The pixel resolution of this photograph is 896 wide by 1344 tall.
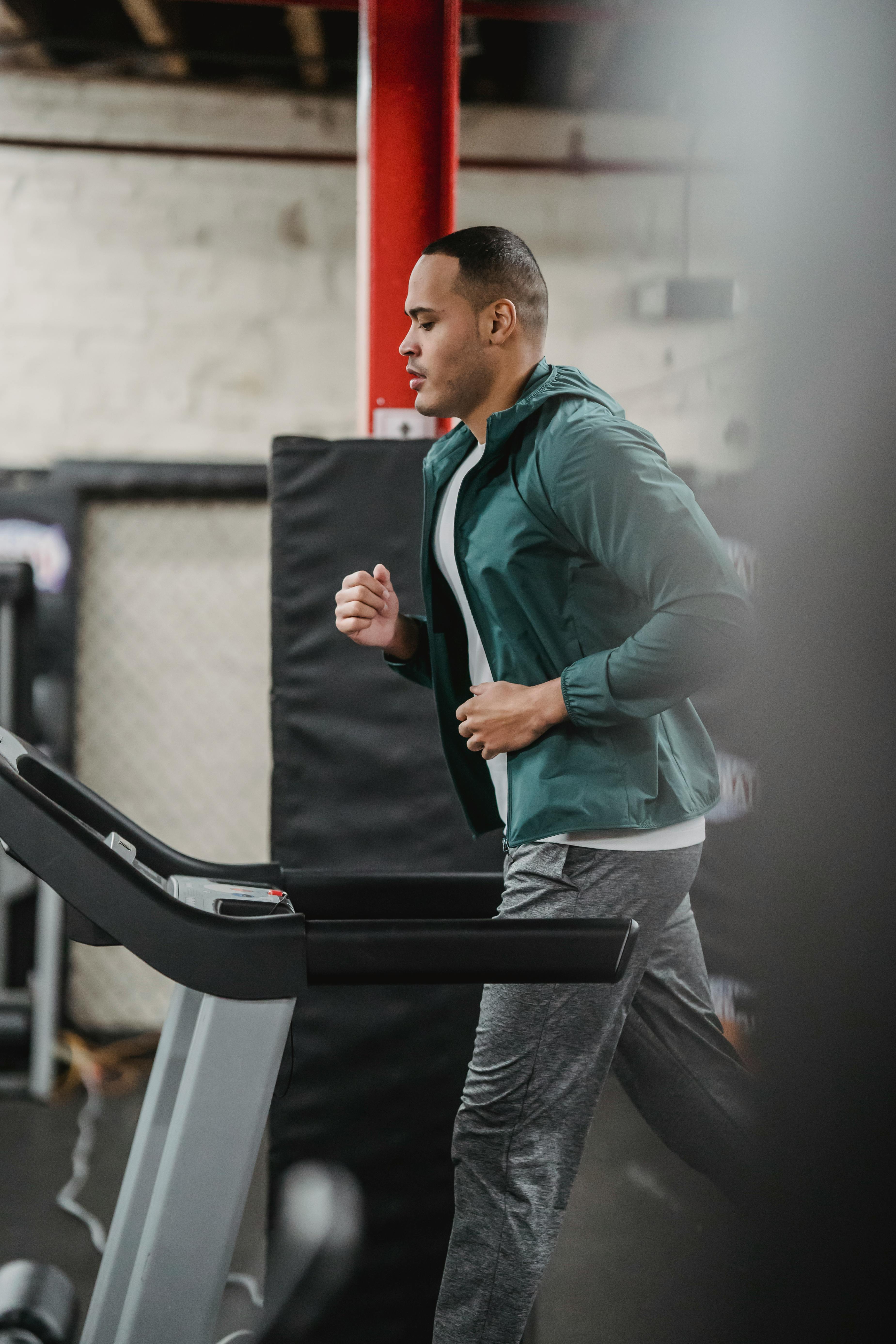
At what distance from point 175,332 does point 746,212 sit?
3.59 m

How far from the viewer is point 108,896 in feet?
3.15

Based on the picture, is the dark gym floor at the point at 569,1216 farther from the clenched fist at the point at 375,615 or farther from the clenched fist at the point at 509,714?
the clenched fist at the point at 375,615

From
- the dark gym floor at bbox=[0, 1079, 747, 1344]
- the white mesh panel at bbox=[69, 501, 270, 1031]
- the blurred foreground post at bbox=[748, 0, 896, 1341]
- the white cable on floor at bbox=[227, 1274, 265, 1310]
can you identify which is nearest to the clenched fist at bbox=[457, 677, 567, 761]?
the dark gym floor at bbox=[0, 1079, 747, 1344]

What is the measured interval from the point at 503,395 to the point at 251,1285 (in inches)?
71.1

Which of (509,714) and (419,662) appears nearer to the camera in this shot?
(509,714)

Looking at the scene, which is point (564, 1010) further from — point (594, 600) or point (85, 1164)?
point (85, 1164)

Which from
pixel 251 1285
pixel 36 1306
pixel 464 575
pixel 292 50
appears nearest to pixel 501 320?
pixel 464 575

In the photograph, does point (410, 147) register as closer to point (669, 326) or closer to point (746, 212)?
point (746, 212)

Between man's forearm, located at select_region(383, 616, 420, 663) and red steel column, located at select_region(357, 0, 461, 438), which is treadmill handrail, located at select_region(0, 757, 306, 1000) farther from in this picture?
red steel column, located at select_region(357, 0, 461, 438)

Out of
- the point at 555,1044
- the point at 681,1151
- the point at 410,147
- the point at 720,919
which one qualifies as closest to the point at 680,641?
the point at 555,1044

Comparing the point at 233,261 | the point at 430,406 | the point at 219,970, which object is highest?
the point at 233,261

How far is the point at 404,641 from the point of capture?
153 cm

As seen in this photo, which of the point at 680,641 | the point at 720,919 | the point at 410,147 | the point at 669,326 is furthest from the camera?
the point at 669,326

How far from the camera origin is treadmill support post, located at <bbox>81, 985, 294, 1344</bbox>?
38.8 inches
